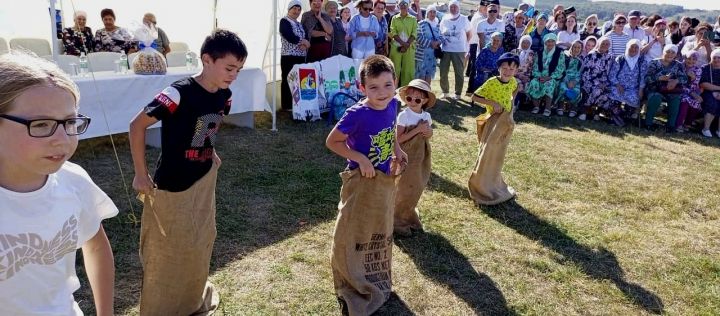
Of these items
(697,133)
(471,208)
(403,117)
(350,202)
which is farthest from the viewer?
(697,133)

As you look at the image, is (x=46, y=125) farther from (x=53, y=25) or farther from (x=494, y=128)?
(x=53, y=25)

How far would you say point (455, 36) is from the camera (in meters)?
10.1

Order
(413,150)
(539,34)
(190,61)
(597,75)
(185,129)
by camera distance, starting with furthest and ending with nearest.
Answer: (539,34)
(597,75)
(190,61)
(413,150)
(185,129)

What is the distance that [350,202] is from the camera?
296 centimetres

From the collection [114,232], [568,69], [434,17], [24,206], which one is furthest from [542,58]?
[24,206]

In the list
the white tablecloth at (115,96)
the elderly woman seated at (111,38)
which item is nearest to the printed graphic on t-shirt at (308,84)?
the white tablecloth at (115,96)

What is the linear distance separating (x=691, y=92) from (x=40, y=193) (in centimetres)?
1003

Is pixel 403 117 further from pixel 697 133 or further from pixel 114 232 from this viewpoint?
pixel 697 133

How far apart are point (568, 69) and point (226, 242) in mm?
7663

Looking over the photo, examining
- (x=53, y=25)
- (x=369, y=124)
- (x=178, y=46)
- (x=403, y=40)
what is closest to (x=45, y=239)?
(x=369, y=124)

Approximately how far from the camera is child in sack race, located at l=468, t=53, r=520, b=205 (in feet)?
14.8

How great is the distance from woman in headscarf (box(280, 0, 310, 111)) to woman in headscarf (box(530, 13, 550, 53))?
4371 mm

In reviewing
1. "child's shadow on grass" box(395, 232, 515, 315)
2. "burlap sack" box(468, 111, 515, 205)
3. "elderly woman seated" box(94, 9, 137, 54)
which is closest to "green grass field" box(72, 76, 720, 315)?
"child's shadow on grass" box(395, 232, 515, 315)

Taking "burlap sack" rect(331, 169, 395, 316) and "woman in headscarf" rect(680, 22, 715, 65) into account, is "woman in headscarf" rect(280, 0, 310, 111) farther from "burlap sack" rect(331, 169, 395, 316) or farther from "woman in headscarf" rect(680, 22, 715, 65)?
"woman in headscarf" rect(680, 22, 715, 65)
